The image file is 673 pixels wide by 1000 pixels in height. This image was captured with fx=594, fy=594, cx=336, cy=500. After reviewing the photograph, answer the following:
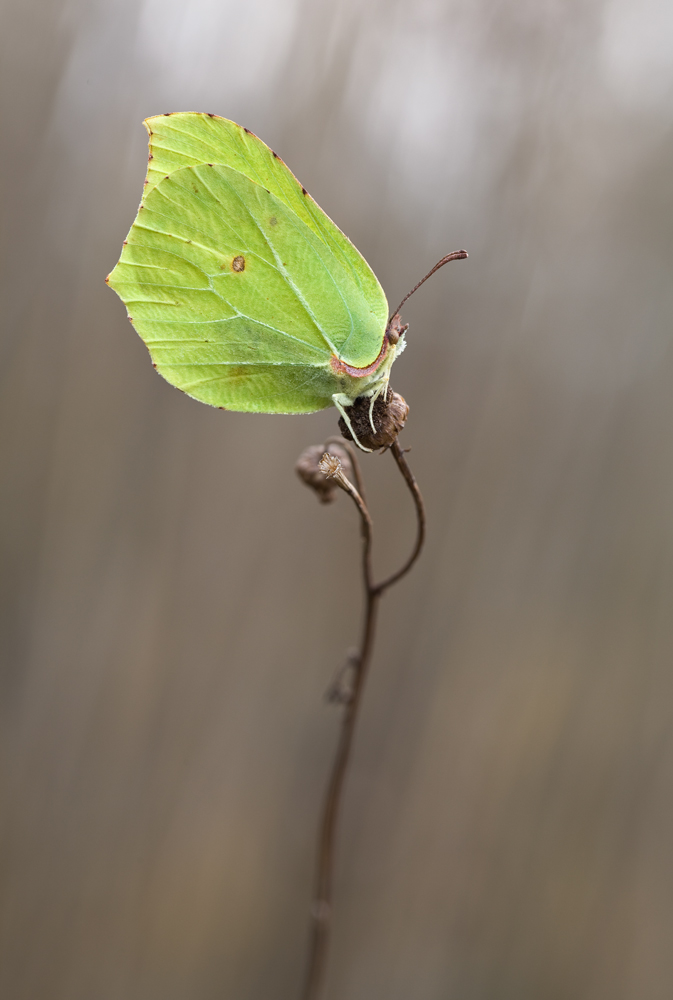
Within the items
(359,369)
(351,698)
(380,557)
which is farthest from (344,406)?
(380,557)

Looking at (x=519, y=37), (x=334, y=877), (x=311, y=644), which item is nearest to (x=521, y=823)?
(x=334, y=877)

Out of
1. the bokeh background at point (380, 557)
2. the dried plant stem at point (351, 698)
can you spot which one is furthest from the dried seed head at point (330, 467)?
the bokeh background at point (380, 557)

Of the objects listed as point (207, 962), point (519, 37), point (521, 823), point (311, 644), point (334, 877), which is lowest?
point (207, 962)

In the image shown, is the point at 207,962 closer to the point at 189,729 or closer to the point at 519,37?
the point at 189,729

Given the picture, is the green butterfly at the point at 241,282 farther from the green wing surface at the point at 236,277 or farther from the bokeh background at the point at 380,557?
the bokeh background at the point at 380,557

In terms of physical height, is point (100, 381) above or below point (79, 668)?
above

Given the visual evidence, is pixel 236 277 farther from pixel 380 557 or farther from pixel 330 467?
pixel 380 557

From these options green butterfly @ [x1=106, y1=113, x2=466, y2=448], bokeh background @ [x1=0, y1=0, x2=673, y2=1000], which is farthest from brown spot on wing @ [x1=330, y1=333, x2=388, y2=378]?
bokeh background @ [x1=0, y1=0, x2=673, y2=1000]
